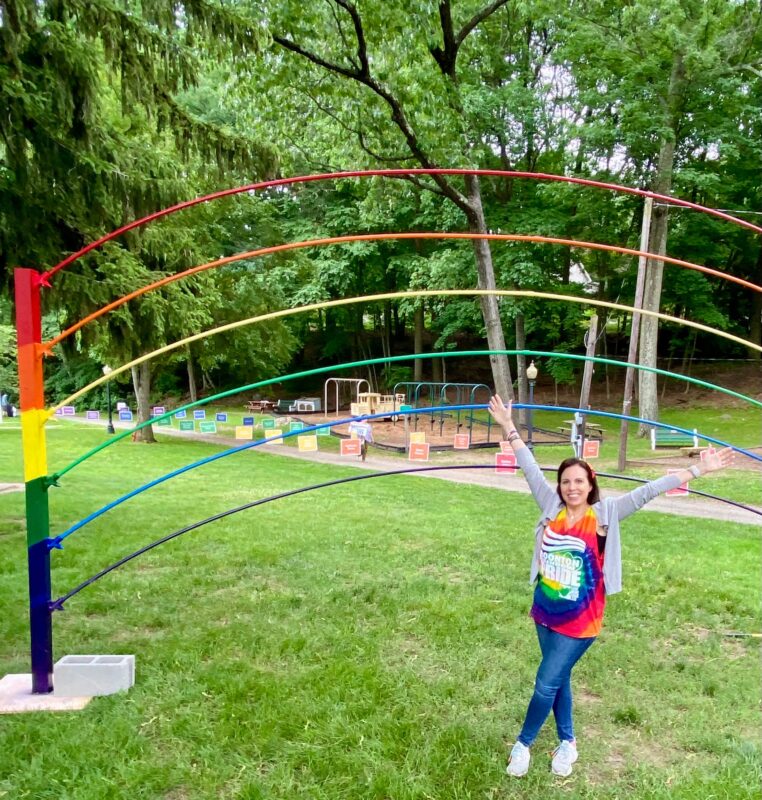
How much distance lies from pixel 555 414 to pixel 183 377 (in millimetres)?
21408

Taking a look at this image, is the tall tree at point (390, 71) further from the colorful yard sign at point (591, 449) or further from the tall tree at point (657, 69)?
the tall tree at point (657, 69)

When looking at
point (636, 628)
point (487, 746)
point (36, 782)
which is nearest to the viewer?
point (36, 782)

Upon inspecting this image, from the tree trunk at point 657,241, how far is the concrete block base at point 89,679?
15.4 metres

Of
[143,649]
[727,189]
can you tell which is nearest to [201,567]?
[143,649]

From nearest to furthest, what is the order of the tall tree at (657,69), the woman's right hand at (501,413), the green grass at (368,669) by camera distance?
1. the green grass at (368,669)
2. the woman's right hand at (501,413)
3. the tall tree at (657,69)

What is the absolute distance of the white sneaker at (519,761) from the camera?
255 centimetres

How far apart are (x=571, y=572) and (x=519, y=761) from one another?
87 centimetres

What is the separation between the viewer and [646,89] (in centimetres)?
1591

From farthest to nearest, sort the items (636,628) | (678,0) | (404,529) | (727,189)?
1. (727,189)
2. (678,0)
3. (404,529)
4. (636,628)

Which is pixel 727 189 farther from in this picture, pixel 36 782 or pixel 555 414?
pixel 36 782

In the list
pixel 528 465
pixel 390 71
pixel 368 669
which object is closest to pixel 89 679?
pixel 368 669

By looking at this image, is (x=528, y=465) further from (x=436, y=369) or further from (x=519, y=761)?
(x=436, y=369)

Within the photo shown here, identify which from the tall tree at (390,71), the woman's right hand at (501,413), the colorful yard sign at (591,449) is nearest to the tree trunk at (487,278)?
the tall tree at (390,71)

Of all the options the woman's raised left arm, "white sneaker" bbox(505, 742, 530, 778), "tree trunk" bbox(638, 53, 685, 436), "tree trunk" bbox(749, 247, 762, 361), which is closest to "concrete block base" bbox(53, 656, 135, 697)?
"white sneaker" bbox(505, 742, 530, 778)
